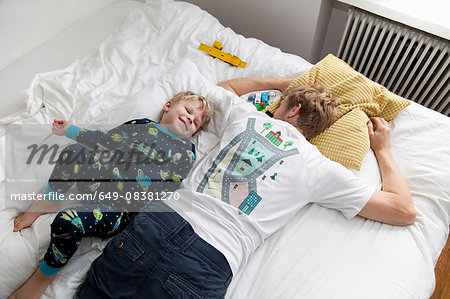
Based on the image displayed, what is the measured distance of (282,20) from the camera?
1.88 m

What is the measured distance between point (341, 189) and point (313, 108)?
33 cm

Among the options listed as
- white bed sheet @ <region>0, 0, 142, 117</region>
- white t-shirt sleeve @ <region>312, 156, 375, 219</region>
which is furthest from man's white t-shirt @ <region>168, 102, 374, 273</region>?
white bed sheet @ <region>0, 0, 142, 117</region>

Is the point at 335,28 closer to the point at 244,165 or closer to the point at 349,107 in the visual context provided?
the point at 349,107

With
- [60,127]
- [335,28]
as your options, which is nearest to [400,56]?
[335,28]

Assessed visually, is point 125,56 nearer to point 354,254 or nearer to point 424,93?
point 354,254

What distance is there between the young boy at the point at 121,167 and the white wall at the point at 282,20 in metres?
0.99

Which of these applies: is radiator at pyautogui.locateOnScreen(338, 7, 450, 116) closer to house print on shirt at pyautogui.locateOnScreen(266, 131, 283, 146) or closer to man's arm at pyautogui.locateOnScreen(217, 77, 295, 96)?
man's arm at pyautogui.locateOnScreen(217, 77, 295, 96)

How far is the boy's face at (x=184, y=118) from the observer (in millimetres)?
1199

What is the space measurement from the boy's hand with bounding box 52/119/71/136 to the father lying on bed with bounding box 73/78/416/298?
1.50ft

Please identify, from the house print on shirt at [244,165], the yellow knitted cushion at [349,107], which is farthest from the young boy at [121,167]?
the yellow knitted cushion at [349,107]

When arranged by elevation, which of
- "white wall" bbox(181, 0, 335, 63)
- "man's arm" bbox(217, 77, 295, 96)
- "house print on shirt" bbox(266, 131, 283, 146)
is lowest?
"house print on shirt" bbox(266, 131, 283, 146)

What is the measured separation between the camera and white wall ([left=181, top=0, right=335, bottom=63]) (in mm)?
1789

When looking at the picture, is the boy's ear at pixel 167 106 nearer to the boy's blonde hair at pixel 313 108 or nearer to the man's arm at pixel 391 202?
the boy's blonde hair at pixel 313 108

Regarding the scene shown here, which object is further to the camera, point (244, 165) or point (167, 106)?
point (167, 106)
